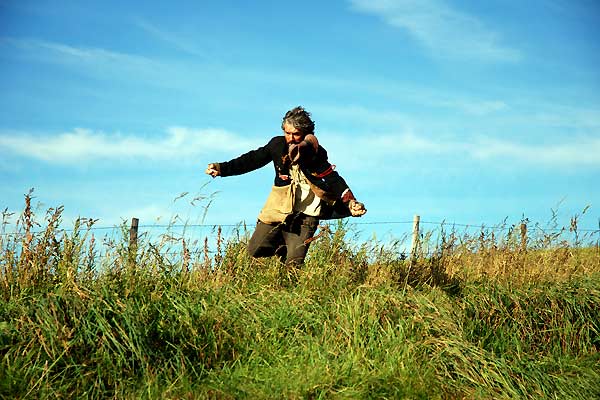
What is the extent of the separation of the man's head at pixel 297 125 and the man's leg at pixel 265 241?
101 cm

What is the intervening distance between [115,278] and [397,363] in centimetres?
243

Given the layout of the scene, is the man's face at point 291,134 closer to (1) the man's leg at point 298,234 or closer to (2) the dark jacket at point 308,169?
(2) the dark jacket at point 308,169

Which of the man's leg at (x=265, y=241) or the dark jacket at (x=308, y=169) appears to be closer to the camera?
the dark jacket at (x=308, y=169)

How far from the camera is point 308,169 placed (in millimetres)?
7445

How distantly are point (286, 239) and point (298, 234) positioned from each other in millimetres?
153

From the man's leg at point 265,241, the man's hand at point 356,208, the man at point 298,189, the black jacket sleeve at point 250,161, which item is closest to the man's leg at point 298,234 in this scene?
the man at point 298,189

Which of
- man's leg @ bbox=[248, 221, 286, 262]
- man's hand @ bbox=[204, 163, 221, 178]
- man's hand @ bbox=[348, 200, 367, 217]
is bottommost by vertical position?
man's leg @ bbox=[248, 221, 286, 262]

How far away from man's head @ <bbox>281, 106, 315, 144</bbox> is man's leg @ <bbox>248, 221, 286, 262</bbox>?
101 cm

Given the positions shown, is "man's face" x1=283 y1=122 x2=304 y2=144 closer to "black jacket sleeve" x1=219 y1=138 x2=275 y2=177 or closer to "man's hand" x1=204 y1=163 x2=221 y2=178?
"black jacket sleeve" x1=219 y1=138 x2=275 y2=177

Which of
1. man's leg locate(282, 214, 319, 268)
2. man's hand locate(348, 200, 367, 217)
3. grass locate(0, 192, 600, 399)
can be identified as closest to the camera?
grass locate(0, 192, 600, 399)

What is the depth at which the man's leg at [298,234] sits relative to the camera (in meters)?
7.41

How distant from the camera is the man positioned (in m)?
7.38

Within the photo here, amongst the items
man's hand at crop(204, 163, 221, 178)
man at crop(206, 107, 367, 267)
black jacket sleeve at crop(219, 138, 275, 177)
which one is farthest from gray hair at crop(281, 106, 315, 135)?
man's hand at crop(204, 163, 221, 178)

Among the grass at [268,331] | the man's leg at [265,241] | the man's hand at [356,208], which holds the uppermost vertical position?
the man's hand at [356,208]
